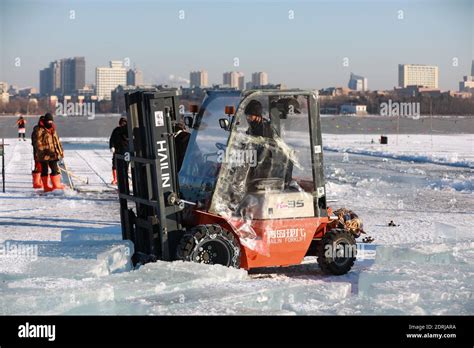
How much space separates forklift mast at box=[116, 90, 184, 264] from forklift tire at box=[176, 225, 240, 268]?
0.30 meters

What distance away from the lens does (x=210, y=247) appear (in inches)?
333

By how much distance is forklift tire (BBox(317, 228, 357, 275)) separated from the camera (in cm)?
903

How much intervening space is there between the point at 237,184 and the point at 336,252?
1.33 m

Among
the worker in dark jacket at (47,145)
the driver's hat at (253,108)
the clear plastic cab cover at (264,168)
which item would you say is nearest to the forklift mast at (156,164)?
the clear plastic cab cover at (264,168)

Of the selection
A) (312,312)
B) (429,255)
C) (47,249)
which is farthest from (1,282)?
(429,255)

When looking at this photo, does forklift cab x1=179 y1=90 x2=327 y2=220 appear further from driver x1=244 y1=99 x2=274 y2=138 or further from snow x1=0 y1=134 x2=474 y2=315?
snow x1=0 y1=134 x2=474 y2=315

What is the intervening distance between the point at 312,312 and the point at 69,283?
2.28 metres

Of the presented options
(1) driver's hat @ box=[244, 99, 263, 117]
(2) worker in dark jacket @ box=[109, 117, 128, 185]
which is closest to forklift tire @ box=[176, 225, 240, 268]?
(1) driver's hat @ box=[244, 99, 263, 117]

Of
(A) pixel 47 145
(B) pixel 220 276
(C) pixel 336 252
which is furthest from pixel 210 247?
(A) pixel 47 145

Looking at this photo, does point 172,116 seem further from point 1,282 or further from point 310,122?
point 1,282

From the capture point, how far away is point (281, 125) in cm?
880

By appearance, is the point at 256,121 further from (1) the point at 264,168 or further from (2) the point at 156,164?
(2) the point at 156,164

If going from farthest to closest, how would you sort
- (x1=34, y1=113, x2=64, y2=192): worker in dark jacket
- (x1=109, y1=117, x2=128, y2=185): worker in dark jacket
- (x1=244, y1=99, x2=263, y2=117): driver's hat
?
1. (x1=34, y1=113, x2=64, y2=192): worker in dark jacket
2. (x1=109, y1=117, x2=128, y2=185): worker in dark jacket
3. (x1=244, y1=99, x2=263, y2=117): driver's hat
